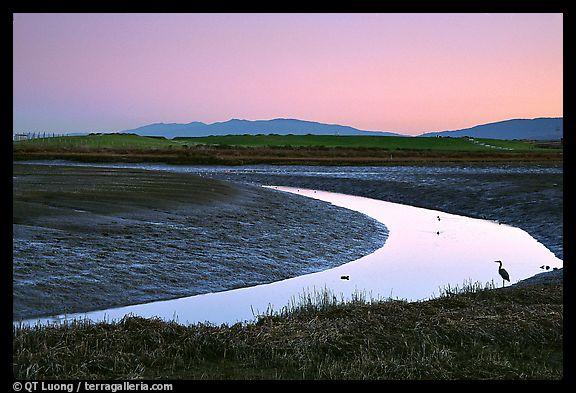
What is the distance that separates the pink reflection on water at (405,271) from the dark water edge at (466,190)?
1.19 metres

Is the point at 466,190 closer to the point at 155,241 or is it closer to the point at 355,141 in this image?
the point at 155,241

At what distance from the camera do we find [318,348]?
934cm

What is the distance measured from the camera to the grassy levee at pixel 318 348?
8.19 m

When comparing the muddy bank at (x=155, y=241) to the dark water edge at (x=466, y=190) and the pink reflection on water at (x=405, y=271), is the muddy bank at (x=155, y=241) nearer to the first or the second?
the pink reflection on water at (x=405, y=271)

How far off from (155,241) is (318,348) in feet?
42.0

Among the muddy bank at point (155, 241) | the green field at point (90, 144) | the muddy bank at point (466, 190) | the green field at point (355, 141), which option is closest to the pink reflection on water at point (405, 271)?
the muddy bank at point (155, 241)

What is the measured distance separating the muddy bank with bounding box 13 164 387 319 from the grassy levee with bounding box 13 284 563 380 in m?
5.13

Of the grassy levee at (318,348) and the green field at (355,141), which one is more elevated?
the green field at (355,141)

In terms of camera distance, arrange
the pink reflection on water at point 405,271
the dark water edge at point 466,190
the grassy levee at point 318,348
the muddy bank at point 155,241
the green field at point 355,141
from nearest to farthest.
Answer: the grassy levee at point 318,348 → the pink reflection on water at point 405,271 → the muddy bank at point 155,241 → the dark water edge at point 466,190 → the green field at point 355,141

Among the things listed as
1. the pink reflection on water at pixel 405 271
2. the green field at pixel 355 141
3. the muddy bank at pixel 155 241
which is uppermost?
the green field at pixel 355 141

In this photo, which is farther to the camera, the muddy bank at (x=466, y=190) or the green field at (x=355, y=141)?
the green field at (x=355, y=141)

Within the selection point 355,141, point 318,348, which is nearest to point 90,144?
point 355,141
